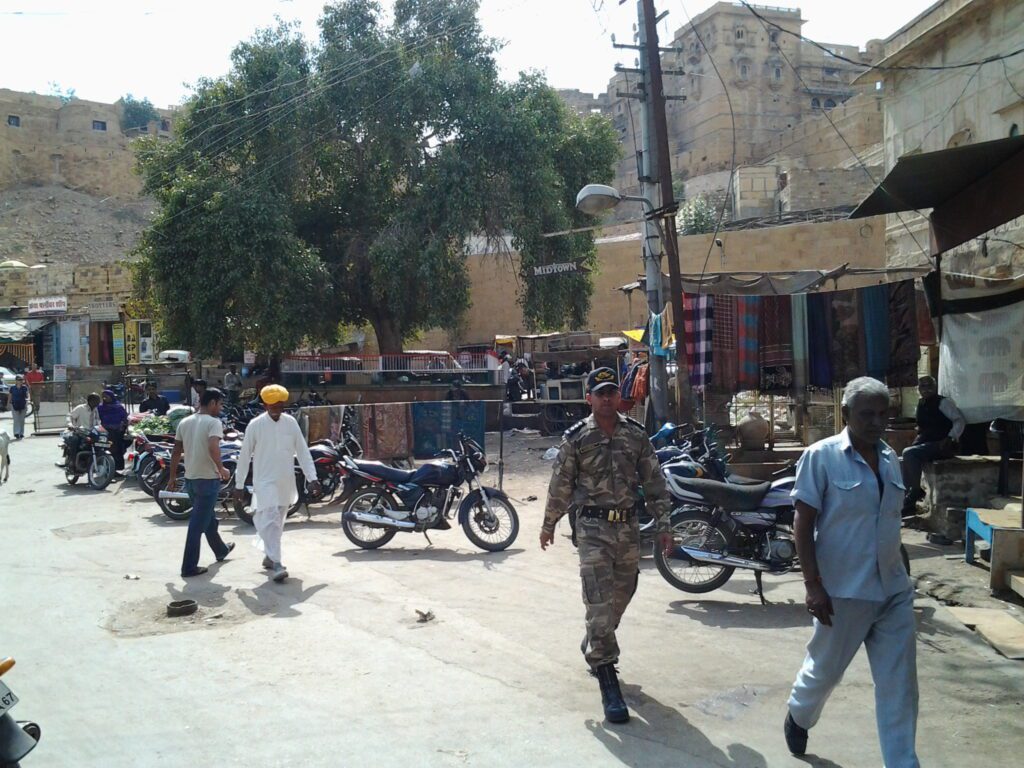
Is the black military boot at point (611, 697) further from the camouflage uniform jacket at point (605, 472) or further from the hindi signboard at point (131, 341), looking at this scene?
the hindi signboard at point (131, 341)

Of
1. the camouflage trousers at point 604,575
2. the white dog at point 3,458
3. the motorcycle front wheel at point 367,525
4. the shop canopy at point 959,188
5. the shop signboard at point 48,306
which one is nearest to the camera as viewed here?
the camouflage trousers at point 604,575

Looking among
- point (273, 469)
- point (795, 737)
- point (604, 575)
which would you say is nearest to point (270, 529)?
point (273, 469)

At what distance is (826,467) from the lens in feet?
11.3

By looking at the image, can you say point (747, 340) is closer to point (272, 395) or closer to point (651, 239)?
point (651, 239)

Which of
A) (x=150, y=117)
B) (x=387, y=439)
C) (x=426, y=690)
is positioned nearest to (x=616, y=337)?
(x=387, y=439)

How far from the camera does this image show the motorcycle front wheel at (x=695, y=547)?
6469 mm

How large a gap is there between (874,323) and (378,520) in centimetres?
620

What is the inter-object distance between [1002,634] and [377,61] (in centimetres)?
1975

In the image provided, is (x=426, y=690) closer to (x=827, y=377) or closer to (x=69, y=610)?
(x=69, y=610)

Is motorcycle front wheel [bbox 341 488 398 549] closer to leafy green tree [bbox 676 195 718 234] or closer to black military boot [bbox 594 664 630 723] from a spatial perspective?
black military boot [bbox 594 664 630 723]

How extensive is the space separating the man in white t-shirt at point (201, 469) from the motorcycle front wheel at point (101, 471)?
21.4 feet

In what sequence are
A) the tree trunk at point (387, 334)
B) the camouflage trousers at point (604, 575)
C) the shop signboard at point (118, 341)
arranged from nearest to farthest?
the camouflage trousers at point (604, 575) < the tree trunk at point (387, 334) < the shop signboard at point (118, 341)

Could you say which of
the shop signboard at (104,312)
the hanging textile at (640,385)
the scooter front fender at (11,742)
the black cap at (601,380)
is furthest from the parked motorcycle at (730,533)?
the shop signboard at (104,312)

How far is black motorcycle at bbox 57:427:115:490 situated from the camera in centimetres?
1320
